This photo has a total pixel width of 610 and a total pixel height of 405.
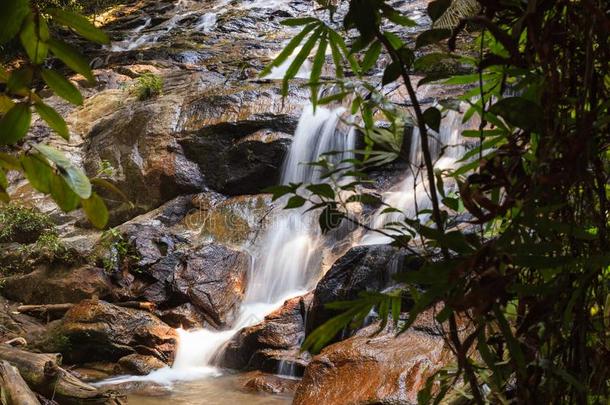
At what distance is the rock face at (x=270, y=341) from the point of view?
255 inches

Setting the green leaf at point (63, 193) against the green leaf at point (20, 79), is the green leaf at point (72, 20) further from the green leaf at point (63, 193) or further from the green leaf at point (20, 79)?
the green leaf at point (63, 193)

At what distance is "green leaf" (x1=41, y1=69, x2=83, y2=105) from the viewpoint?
872mm

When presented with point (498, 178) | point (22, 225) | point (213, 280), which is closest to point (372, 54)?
point (498, 178)

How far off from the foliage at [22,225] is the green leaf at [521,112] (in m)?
9.92

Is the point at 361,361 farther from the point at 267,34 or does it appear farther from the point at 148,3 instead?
the point at 148,3

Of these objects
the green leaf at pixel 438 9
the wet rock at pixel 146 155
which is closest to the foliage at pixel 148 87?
the wet rock at pixel 146 155

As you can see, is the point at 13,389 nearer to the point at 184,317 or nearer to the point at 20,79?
the point at 20,79

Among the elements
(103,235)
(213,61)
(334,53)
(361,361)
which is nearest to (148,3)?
(213,61)

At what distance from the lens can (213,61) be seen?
1435 cm

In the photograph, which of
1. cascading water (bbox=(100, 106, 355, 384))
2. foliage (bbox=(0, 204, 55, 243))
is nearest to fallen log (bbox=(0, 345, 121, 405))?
cascading water (bbox=(100, 106, 355, 384))

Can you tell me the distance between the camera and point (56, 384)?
4113 millimetres

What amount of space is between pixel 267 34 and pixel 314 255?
9.88m

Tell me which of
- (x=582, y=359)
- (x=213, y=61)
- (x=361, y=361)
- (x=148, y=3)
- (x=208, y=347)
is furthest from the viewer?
(x=148, y=3)

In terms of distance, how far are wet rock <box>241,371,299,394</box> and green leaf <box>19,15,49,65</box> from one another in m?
5.29
